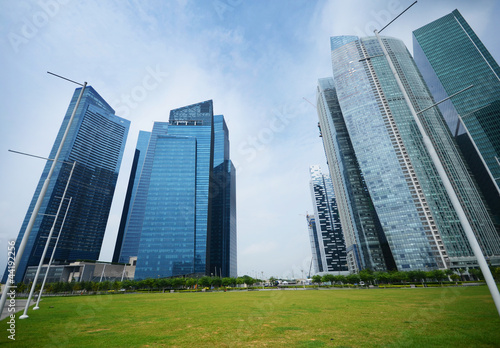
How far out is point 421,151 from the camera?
11775cm

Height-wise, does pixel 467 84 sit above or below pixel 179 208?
above

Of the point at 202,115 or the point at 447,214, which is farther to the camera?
the point at 202,115

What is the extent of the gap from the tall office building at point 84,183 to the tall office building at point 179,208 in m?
29.4

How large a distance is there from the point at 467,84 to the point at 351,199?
283 ft

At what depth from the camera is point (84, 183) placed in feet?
543

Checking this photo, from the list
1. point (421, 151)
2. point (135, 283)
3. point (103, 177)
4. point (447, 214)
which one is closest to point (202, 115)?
point (103, 177)

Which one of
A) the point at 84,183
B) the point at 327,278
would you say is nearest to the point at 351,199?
the point at 327,278

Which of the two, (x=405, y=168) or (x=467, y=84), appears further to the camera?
(x=467, y=84)

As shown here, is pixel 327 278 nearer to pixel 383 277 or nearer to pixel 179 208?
pixel 383 277

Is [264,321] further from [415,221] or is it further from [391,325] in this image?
[415,221]

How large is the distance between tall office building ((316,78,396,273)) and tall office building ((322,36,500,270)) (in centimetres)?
1047

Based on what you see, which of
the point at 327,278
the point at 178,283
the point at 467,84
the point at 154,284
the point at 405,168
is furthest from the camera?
the point at 467,84

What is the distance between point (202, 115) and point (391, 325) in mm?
180229

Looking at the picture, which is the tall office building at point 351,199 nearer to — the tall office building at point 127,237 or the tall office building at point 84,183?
the tall office building at point 127,237
